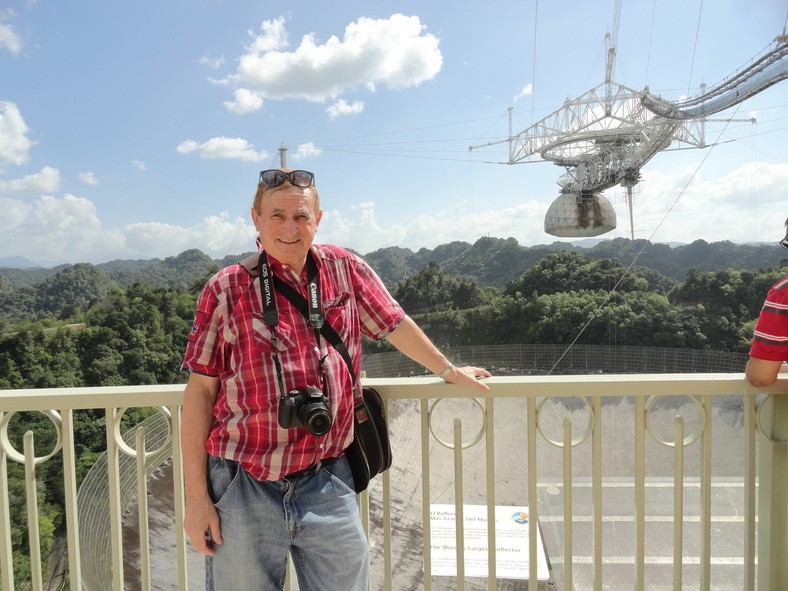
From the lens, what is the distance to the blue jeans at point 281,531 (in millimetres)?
1287

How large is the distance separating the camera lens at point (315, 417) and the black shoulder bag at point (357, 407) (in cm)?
18

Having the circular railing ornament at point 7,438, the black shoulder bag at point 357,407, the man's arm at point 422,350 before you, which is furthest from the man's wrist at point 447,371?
the circular railing ornament at point 7,438

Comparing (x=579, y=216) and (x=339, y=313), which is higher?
(x=579, y=216)

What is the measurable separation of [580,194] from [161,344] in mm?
21974

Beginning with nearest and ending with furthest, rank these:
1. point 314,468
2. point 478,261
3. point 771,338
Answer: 1. point 314,468
2. point 771,338
3. point 478,261

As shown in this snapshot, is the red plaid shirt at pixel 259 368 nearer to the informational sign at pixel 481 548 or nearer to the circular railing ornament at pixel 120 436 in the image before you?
the circular railing ornament at pixel 120 436

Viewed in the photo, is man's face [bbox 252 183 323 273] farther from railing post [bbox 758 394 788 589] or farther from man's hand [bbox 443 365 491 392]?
railing post [bbox 758 394 788 589]

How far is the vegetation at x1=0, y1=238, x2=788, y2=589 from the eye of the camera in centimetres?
2606

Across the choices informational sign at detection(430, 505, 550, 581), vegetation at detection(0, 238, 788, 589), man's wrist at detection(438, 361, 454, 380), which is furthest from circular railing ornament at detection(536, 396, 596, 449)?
vegetation at detection(0, 238, 788, 589)

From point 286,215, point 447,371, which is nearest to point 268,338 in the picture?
point 286,215

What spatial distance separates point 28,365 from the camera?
2575 cm

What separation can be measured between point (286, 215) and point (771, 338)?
137 centimetres

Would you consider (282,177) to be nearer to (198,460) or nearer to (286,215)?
(286,215)

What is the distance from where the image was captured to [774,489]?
1.75 m
